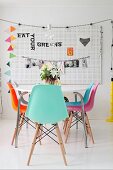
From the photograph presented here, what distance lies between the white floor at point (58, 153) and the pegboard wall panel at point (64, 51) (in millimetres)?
1422

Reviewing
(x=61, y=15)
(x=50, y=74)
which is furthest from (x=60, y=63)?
(x=50, y=74)

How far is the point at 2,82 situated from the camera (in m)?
5.61

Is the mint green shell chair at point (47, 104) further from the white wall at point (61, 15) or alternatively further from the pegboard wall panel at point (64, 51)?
the white wall at point (61, 15)

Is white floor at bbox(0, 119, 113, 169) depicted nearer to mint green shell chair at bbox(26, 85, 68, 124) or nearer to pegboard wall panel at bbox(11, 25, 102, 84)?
mint green shell chair at bbox(26, 85, 68, 124)

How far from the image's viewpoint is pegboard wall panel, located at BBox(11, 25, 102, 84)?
5492mm

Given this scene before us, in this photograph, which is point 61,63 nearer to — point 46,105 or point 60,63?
point 60,63

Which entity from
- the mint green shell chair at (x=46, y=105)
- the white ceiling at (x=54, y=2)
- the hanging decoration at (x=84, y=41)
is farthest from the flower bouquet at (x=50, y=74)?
the white ceiling at (x=54, y=2)

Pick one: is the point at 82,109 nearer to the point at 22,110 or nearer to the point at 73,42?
the point at 22,110

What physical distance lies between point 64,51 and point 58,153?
259cm

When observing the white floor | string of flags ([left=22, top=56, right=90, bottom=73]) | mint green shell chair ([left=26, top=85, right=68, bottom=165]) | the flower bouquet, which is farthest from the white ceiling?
mint green shell chair ([left=26, top=85, right=68, bottom=165])

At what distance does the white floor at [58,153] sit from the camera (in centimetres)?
300

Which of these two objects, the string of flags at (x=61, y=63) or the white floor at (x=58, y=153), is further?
the string of flags at (x=61, y=63)

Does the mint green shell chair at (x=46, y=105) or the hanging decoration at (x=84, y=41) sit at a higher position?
the hanging decoration at (x=84, y=41)

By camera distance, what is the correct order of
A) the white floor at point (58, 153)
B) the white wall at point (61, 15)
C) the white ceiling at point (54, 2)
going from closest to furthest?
the white floor at point (58, 153)
the white ceiling at point (54, 2)
the white wall at point (61, 15)
